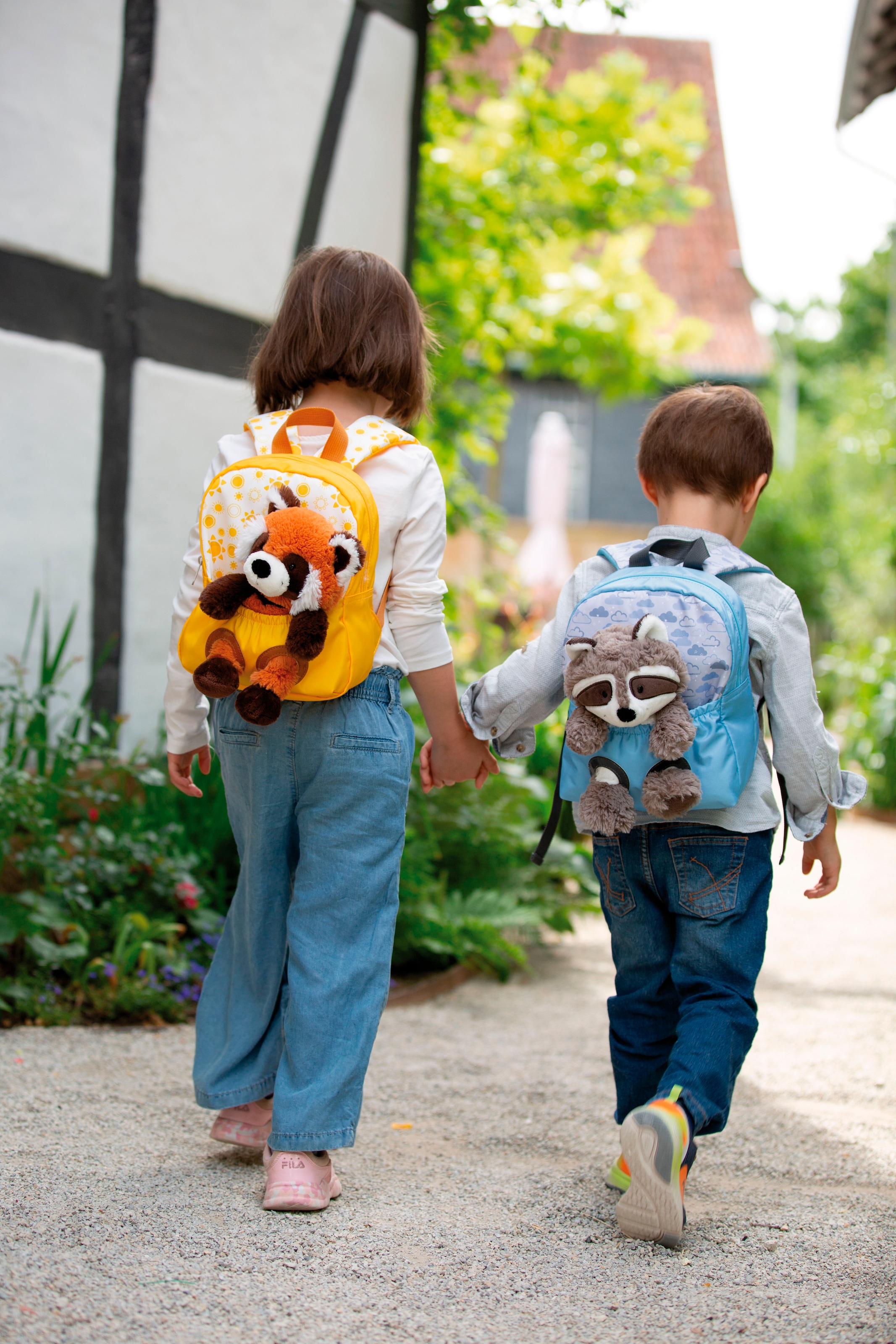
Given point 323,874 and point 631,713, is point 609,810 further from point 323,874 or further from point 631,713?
point 323,874

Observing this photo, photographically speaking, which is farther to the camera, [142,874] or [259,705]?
[142,874]

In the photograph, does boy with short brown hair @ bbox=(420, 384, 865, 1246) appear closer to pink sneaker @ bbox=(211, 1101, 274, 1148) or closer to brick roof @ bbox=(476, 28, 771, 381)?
pink sneaker @ bbox=(211, 1101, 274, 1148)

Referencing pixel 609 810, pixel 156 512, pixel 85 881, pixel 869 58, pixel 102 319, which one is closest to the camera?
pixel 609 810

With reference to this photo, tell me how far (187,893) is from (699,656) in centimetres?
175

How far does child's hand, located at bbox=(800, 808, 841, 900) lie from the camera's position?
1.99m

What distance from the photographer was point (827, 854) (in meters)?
2.00

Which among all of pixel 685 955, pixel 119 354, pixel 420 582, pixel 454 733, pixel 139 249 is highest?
pixel 139 249

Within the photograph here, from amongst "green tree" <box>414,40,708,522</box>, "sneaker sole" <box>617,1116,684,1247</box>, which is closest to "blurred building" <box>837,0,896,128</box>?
"green tree" <box>414,40,708,522</box>

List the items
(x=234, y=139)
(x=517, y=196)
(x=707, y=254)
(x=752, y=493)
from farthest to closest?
1. (x=707, y=254)
2. (x=517, y=196)
3. (x=234, y=139)
4. (x=752, y=493)

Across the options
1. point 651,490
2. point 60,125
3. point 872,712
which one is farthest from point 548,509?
point 651,490

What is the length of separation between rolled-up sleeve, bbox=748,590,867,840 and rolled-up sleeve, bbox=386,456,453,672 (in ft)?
1.67

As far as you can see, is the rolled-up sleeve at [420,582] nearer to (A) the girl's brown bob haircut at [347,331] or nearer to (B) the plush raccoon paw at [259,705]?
(A) the girl's brown bob haircut at [347,331]

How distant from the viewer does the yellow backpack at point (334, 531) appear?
1753 mm

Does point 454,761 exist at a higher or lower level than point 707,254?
lower
